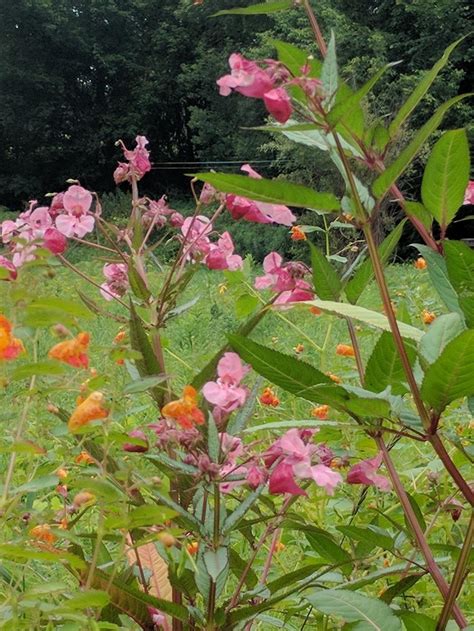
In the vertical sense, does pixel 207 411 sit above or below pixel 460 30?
above

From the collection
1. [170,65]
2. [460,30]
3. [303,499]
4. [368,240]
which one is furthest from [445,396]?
[170,65]

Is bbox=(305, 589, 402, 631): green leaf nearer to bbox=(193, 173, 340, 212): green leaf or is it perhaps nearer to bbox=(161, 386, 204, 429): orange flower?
bbox=(161, 386, 204, 429): orange flower

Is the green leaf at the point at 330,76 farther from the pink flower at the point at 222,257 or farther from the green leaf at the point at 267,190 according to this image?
the pink flower at the point at 222,257

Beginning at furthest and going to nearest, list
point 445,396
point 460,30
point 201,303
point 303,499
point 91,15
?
point 91,15 → point 460,30 → point 201,303 → point 303,499 → point 445,396

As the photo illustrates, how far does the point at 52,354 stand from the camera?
553mm

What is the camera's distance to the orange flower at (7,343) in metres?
0.51

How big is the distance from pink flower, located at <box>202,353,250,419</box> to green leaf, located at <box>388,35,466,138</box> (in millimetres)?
198

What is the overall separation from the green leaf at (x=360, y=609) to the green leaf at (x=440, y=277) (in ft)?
0.67

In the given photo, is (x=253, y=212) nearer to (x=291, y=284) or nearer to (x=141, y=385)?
(x=291, y=284)

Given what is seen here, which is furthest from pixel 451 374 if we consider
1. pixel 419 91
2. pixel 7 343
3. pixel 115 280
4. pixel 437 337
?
pixel 115 280

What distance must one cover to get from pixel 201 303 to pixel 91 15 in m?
16.0

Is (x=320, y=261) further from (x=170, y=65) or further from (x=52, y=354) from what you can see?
(x=170, y=65)

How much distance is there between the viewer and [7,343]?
1.68 ft

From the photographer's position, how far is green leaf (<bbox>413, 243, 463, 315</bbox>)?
0.56 m
